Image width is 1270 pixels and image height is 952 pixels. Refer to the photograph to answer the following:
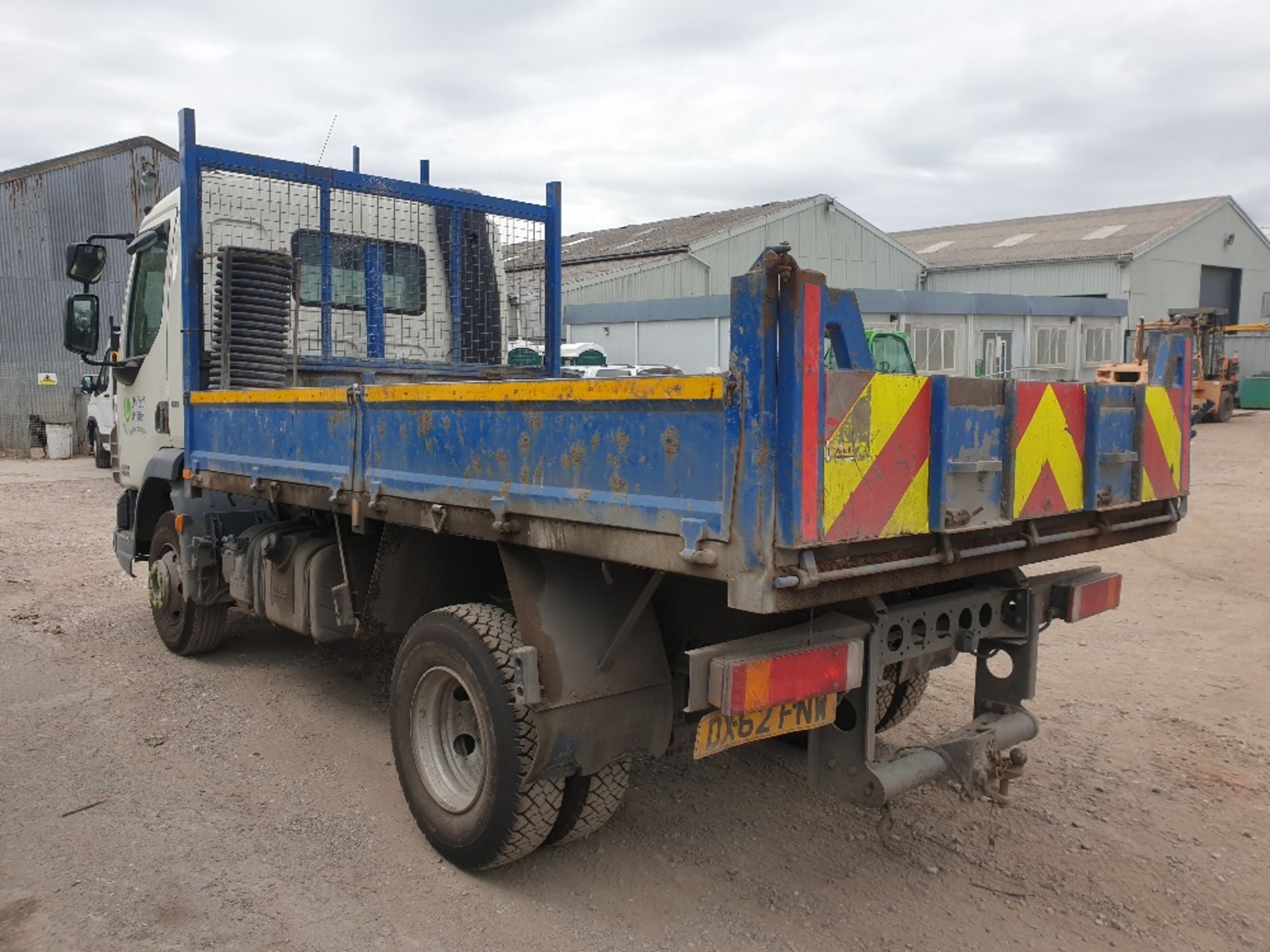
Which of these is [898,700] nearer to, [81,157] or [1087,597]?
[1087,597]

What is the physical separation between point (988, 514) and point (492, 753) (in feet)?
5.78

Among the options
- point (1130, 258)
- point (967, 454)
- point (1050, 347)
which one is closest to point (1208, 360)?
point (1050, 347)

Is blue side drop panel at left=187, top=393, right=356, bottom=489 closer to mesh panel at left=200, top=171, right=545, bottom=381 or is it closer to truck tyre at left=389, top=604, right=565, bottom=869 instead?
mesh panel at left=200, top=171, right=545, bottom=381

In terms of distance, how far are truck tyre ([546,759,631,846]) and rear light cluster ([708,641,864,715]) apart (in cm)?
92

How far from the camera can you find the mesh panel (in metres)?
5.79

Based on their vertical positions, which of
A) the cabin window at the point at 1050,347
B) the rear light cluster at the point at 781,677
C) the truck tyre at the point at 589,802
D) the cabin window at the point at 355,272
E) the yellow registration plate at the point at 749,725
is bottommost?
the truck tyre at the point at 589,802

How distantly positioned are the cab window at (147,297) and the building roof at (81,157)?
65.6ft

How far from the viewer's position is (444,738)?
3875 mm

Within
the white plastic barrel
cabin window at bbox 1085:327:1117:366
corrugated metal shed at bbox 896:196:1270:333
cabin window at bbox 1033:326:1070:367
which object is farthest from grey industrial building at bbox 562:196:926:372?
the white plastic barrel

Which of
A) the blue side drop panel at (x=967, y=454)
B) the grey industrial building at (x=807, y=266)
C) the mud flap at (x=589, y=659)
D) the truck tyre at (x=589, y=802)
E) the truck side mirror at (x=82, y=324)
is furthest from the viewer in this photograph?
the grey industrial building at (x=807, y=266)

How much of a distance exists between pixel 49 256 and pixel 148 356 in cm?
2068

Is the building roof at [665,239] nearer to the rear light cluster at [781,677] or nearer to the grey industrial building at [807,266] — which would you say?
the grey industrial building at [807,266]

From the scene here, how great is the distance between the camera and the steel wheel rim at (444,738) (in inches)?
149

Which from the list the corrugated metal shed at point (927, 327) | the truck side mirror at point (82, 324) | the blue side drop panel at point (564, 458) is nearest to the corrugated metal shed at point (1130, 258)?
the corrugated metal shed at point (927, 327)
